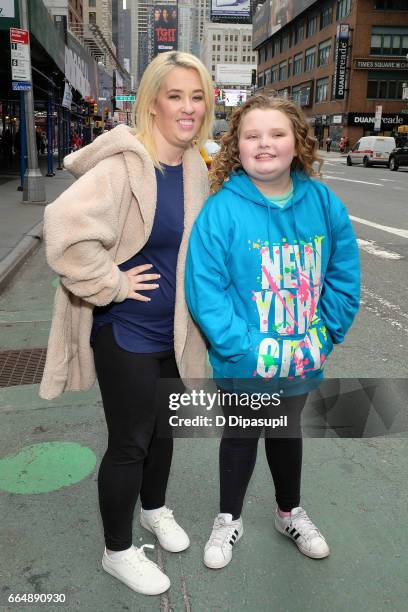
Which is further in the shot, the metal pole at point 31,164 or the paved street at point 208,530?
the metal pole at point 31,164

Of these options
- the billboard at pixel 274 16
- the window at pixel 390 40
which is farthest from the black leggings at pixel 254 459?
the billboard at pixel 274 16

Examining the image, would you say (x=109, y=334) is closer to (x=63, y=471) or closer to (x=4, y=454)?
(x=63, y=471)

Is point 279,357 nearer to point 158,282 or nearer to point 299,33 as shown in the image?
point 158,282

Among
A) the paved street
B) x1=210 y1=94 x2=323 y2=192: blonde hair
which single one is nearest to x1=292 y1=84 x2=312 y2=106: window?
the paved street

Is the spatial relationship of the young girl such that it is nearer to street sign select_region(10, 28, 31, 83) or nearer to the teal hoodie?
the teal hoodie

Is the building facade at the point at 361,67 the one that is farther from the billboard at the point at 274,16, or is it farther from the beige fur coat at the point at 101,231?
the beige fur coat at the point at 101,231

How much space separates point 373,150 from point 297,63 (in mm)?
44111

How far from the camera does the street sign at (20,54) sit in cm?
1177

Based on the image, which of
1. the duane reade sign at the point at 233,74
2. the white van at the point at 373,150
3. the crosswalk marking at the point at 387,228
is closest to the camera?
the crosswalk marking at the point at 387,228

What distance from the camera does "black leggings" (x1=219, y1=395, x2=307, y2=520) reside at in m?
2.29

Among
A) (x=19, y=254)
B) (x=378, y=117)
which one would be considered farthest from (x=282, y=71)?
(x=19, y=254)

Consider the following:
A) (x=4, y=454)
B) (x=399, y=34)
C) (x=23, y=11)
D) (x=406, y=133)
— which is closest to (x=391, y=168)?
(x=406, y=133)

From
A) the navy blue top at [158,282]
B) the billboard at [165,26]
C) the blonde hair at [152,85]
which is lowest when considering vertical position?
the navy blue top at [158,282]

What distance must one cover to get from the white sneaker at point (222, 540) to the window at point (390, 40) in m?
60.2
